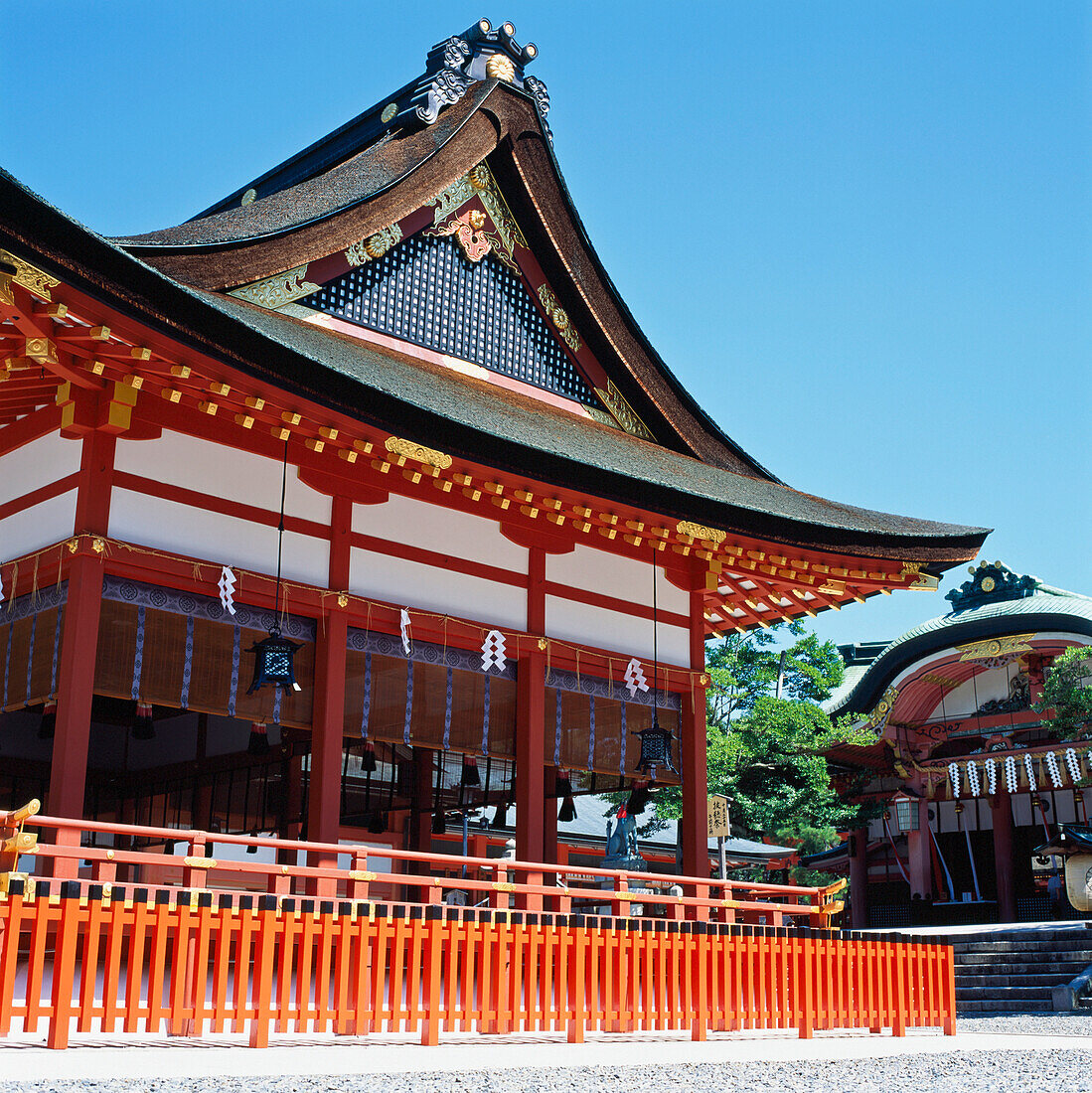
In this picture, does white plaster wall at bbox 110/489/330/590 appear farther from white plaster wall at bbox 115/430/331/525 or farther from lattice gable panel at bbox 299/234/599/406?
lattice gable panel at bbox 299/234/599/406

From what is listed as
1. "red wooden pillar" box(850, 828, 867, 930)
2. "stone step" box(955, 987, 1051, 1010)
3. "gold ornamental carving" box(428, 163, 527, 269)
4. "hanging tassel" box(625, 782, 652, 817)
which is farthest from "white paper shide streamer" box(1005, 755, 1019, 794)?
"gold ornamental carving" box(428, 163, 527, 269)

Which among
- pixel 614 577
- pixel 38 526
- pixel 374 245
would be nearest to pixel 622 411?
pixel 614 577

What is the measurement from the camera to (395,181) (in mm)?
11172

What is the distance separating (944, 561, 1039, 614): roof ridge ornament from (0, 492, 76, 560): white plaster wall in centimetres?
1998

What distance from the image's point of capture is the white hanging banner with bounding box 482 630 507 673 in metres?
10.7

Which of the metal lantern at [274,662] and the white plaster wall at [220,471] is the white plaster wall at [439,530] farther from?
A: the metal lantern at [274,662]

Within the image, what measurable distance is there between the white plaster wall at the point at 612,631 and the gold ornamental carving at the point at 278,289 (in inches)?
137

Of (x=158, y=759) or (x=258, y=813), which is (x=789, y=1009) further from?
(x=158, y=759)

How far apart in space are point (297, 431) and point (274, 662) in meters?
1.66

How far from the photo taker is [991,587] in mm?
24797

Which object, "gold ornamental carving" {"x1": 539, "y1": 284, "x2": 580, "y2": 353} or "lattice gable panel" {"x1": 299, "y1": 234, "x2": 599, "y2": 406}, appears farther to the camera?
"gold ornamental carving" {"x1": 539, "y1": 284, "x2": 580, "y2": 353}

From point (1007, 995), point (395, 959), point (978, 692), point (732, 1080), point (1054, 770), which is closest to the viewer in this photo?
point (732, 1080)

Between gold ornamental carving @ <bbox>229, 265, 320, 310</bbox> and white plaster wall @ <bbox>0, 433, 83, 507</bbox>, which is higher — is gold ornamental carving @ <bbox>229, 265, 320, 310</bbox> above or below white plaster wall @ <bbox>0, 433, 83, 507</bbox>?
above

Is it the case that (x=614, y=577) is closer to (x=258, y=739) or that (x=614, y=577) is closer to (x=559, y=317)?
(x=559, y=317)
